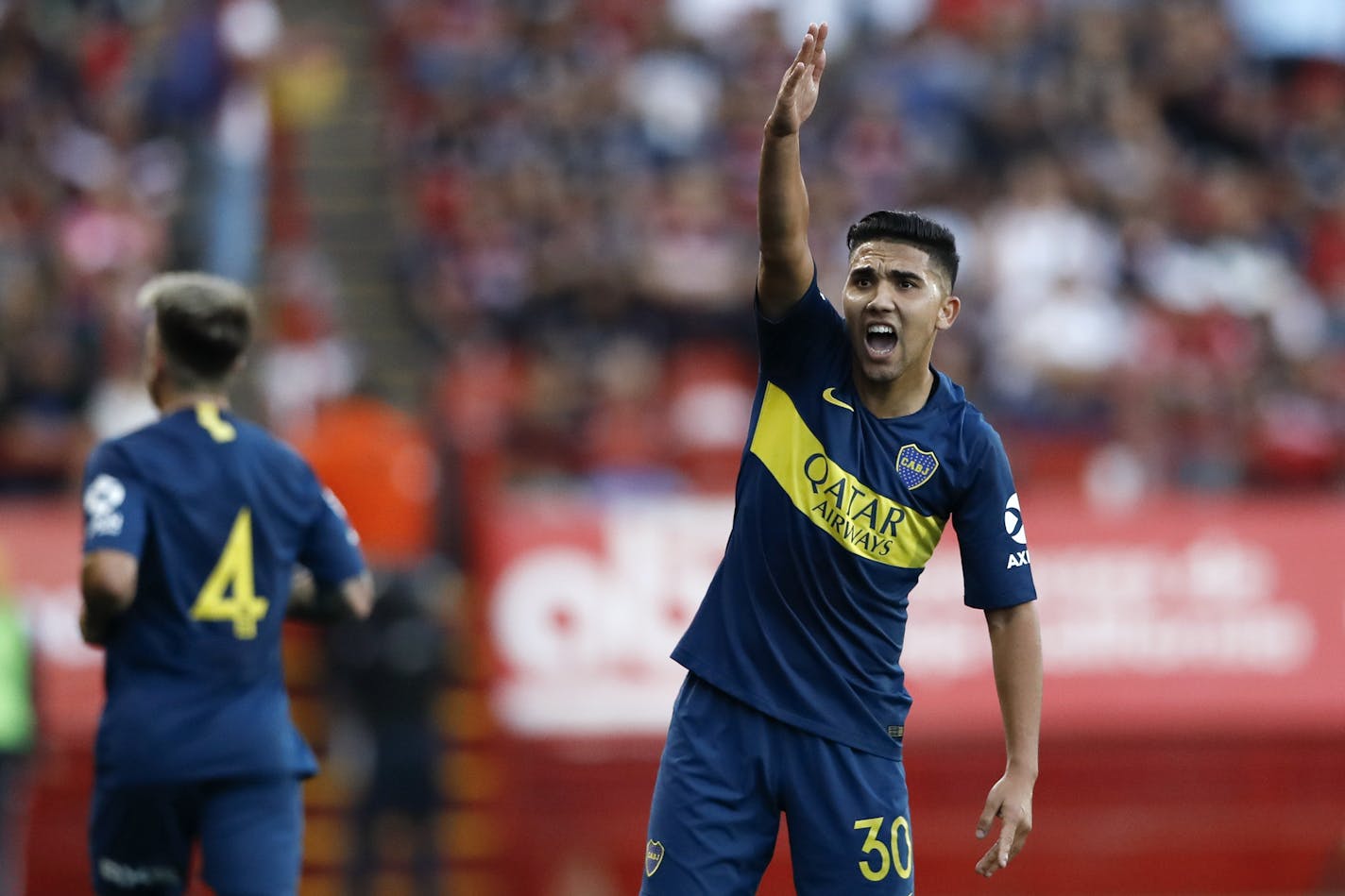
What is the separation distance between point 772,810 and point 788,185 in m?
1.58

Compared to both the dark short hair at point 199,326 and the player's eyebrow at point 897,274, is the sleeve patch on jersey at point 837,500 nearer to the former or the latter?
the player's eyebrow at point 897,274

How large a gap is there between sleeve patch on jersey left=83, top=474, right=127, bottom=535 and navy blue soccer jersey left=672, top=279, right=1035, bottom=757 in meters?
1.54

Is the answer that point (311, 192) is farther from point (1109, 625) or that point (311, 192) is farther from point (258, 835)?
point (258, 835)

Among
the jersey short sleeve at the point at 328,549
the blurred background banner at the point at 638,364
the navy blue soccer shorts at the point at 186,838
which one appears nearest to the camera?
the navy blue soccer shorts at the point at 186,838

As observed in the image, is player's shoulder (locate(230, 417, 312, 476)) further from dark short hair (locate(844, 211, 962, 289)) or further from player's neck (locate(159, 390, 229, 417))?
dark short hair (locate(844, 211, 962, 289))

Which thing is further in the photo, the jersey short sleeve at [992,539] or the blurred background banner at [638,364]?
the blurred background banner at [638,364]

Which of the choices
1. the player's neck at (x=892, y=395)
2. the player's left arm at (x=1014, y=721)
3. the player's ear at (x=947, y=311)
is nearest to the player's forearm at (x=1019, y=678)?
the player's left arm at (x=1014, y=721)

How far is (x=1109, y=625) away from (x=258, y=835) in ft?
21.5

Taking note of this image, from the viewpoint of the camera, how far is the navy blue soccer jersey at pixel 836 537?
479 centimetres

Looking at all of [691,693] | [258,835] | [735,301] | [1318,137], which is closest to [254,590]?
[258,835]

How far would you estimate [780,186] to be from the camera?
4516 mm

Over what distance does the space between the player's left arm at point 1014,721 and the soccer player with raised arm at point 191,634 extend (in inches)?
76.7

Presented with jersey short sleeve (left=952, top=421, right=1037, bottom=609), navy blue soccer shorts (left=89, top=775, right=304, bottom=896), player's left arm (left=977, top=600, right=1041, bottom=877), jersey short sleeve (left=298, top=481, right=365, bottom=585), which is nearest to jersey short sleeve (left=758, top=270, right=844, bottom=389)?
jersey short sleeve (left=952, top=421, right=1037, bottom=609)

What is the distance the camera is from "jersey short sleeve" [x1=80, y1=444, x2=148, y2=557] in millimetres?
4980
